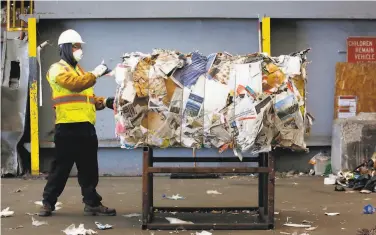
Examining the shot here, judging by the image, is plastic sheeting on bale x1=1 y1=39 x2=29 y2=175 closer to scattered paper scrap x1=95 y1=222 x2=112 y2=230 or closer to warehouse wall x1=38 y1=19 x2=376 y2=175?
warehouse wall x1=38 y1=19 x2=376 y2=175

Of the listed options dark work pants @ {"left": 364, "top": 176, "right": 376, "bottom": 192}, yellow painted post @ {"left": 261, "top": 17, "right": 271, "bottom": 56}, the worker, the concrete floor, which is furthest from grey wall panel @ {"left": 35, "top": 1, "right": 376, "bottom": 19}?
the worker

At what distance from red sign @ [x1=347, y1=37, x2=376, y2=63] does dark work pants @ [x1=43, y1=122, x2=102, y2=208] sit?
17.3ft

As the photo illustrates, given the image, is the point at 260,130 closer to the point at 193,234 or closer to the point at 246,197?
the point at 193,234

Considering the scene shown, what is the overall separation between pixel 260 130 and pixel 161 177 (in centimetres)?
472

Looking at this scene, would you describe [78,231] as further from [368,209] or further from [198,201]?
[368,209]

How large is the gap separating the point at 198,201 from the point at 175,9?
3.65m

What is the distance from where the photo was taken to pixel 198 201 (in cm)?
808

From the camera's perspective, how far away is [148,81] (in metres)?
6.07

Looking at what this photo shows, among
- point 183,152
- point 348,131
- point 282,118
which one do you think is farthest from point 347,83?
point 282,118

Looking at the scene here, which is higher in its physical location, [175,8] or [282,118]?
[175,8]

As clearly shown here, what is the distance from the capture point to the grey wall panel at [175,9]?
1045 centimetres

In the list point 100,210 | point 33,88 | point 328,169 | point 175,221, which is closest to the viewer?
point 175,221

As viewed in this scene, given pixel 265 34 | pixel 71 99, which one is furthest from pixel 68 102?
pixel 265 34

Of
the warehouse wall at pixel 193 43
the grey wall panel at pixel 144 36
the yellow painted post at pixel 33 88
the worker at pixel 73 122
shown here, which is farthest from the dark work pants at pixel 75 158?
the grey wall panel at pixel 144 36
